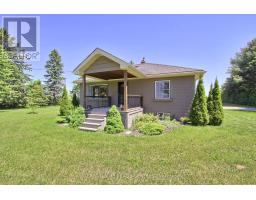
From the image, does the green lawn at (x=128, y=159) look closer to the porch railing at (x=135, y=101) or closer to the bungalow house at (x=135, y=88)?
the bungalow house at (x=135, y=88)

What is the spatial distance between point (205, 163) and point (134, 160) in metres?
1.81

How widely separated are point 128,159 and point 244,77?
105 feet

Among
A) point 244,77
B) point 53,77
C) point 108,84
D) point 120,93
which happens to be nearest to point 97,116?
point 120,93

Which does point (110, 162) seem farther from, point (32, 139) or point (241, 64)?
point (241, 64)

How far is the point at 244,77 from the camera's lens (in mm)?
28672

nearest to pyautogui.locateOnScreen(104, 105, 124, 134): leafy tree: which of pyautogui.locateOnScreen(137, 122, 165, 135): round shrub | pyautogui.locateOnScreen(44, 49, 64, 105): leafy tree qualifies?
pyautogui.locateOnScreen(137, 122, 165, 135): round shrub

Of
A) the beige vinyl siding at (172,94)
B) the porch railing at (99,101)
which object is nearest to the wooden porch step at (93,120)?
the beige vinyl siding at (172,94)

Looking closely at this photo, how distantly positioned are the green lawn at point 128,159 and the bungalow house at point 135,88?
2.59 m

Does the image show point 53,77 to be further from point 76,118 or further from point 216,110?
point 216,110

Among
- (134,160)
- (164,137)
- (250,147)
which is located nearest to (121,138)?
(164,137)

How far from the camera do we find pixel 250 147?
549 cm

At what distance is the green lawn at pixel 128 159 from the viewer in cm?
348
